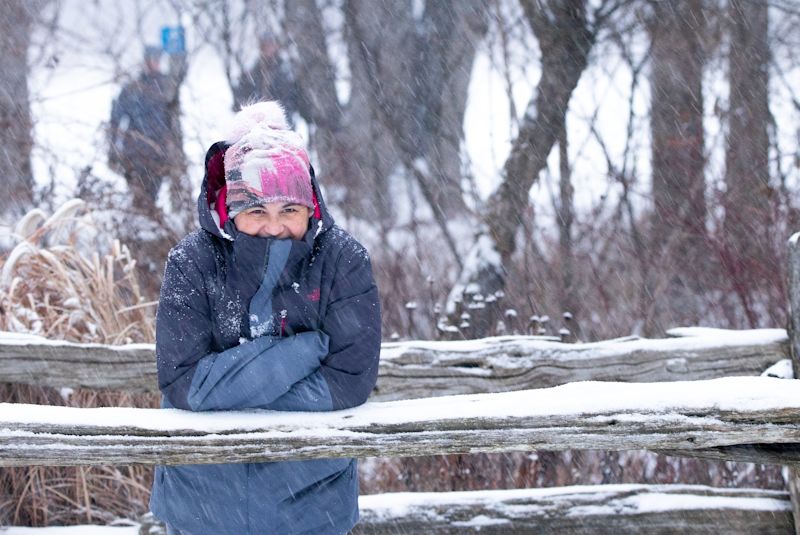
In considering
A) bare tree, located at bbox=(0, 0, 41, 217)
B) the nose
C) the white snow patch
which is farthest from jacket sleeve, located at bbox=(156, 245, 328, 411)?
bare tree, located at bbox=(0, 0, 41, 217)

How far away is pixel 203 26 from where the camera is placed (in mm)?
8977

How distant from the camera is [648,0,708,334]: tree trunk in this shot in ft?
20.5

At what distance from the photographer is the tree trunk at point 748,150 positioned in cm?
559

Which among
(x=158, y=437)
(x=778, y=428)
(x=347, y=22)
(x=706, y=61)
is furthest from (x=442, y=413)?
(x=347, y=22)

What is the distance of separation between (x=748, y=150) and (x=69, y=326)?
4872 mm

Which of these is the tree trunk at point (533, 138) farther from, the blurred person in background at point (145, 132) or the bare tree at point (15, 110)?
the bare tree at point (15, 110)

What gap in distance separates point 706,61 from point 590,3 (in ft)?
3.62

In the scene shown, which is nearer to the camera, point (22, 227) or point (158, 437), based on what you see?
point (158, 437)

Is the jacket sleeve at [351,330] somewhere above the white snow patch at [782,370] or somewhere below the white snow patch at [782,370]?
above

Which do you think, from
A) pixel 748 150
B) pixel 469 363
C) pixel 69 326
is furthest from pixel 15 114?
pixel 748 150

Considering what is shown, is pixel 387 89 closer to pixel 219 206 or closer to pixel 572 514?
pixel 572 514

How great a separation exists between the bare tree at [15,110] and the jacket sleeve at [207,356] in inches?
225

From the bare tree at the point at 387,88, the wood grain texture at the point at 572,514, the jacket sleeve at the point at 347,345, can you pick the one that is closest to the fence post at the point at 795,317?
the wood grain texture at the point at 572,514

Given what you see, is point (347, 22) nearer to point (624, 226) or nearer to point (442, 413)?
point (624, 226)
